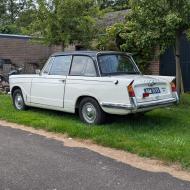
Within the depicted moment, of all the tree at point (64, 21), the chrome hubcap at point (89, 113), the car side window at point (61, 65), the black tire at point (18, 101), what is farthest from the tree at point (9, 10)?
the chrome hubcap at point (89, 113)

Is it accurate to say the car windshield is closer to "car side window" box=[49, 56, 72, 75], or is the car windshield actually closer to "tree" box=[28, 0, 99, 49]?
"car side window" box=[49, 56, 72, 75]

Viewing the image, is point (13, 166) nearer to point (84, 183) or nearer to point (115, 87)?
point (84, 183)

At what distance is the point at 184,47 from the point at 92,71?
7940 mm

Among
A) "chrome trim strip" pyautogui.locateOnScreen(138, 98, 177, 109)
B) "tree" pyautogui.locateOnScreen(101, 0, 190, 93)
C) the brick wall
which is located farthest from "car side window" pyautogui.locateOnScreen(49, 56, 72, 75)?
the brick wall

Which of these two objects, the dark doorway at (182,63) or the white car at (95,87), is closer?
the white car at (95,87)

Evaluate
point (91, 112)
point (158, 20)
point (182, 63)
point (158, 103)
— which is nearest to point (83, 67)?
point (91, 112)

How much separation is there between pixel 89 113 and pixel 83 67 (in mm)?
1087

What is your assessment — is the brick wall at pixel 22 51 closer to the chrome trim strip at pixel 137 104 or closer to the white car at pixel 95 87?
the white car at pixel 95 87

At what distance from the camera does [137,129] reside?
29.6ft

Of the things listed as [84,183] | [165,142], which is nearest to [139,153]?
[165,142]

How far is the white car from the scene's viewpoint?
8805 mm

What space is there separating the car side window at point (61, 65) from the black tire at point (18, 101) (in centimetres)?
152

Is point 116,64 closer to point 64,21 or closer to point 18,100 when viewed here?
point 18,100

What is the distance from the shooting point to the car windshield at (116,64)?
9695mm
